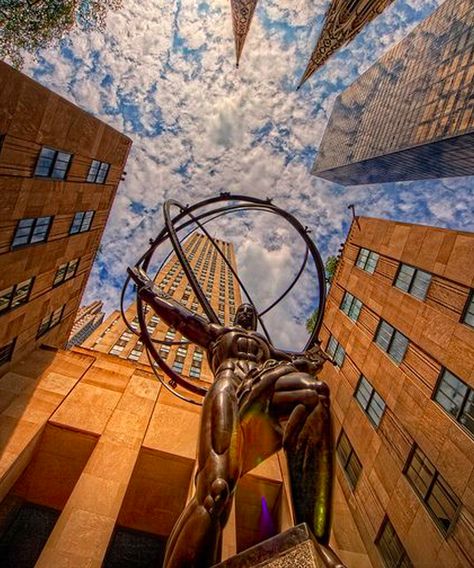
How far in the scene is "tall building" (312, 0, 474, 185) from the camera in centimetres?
6366

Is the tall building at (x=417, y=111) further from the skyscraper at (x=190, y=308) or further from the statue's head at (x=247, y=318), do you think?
the statue's head at (x=247, y=318)

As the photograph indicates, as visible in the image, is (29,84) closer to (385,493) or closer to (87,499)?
(87,499)

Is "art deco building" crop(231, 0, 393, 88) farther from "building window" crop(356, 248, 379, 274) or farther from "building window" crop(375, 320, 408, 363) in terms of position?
"building window" crop(375, 320, 408, 363)

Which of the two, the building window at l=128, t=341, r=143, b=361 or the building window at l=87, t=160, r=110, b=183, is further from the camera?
the building window at l=128, t=341, r=143, b=361

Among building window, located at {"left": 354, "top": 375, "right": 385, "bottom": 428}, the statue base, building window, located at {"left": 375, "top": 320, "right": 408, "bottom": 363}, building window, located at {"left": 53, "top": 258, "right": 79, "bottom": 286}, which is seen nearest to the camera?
the statue base

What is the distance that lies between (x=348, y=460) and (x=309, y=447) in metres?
12.2

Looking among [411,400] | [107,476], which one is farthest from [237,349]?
[411,400]

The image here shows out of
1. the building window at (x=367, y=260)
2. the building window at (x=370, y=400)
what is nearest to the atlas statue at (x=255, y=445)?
the building window at (x=370, y=400)

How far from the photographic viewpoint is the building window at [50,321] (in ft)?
52.7

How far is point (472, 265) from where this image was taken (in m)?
11.3

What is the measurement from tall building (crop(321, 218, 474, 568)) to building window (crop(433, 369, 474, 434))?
1.2 inches

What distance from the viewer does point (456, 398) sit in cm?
1034

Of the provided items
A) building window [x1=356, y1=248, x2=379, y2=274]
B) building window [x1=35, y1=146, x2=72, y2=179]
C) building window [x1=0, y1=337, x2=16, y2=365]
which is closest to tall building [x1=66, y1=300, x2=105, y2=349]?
building window [x1=0, y1=337, x2=16, y2=365]

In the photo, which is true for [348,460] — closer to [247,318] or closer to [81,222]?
[247,318]
